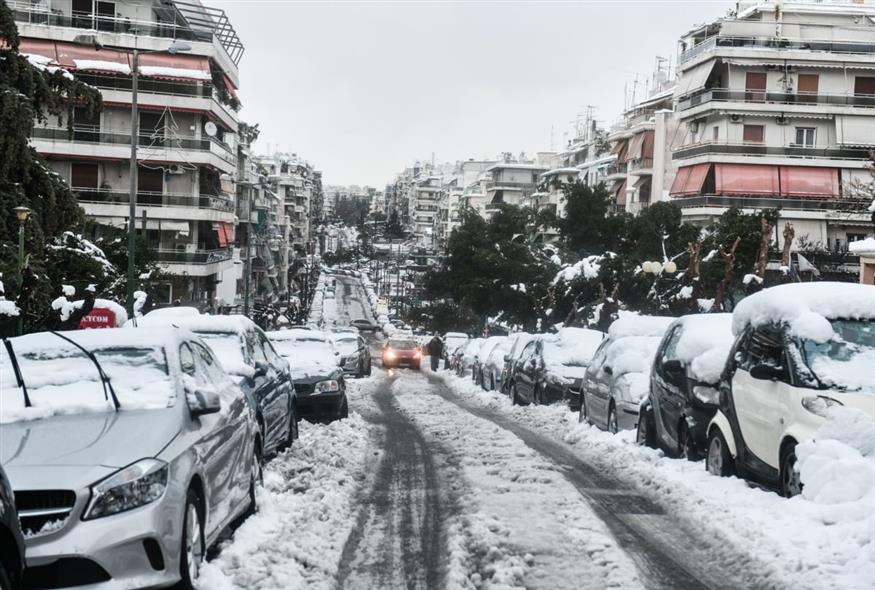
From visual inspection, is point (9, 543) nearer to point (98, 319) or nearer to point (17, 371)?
point (17, 371)

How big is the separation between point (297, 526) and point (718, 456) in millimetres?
4483

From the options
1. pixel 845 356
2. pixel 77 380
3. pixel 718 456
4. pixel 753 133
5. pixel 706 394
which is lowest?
pixel 718 456

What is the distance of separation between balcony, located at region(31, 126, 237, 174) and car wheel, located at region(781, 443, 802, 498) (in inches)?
1959

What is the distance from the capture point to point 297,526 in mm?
9047

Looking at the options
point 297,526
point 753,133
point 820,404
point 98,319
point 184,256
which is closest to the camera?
point 297,526

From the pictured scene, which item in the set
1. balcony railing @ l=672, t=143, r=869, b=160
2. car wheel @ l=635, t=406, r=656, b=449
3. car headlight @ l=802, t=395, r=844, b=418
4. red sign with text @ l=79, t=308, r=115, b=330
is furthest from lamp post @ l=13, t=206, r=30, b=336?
balcony railing @ l=672, t=143, r=869, b=160

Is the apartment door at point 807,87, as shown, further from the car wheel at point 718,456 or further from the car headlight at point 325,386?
the car wheel at point 718,456

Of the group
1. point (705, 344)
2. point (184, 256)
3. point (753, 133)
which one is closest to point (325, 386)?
point (705, 344)

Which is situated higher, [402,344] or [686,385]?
[686,385]

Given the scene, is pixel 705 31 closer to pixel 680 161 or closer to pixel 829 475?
pixel 680 161

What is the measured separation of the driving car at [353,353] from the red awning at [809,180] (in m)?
27.9

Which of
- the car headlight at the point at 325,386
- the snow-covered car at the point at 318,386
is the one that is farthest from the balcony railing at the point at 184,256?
the car headlight at the point at 325,386

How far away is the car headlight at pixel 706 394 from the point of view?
12.5 m

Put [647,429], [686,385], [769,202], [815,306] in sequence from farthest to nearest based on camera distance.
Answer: [769,202], [647,429], [686,385], [815,306]
